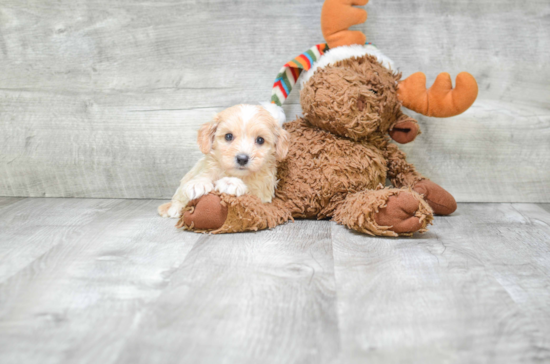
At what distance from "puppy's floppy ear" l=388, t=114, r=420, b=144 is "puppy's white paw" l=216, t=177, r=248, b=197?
549mm

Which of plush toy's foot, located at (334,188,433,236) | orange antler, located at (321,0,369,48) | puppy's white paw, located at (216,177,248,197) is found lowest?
plush toy's foot, located at (334,188,433,236)

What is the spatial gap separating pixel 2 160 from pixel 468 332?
1.82 meters

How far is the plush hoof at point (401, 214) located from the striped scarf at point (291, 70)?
0.53 meters

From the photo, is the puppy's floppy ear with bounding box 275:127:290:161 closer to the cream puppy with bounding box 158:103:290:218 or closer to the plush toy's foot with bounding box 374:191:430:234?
the cream puppy with bounding box 158:103:290:218

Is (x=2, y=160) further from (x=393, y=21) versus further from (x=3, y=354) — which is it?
(x=393, y=21)

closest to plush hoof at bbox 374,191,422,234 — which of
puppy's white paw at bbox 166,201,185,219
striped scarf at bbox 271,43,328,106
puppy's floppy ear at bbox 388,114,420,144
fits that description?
puppy's floppy ear at bbox 388,114,420,144

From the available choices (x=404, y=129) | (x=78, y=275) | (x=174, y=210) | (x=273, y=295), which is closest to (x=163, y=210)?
(x=174, y=210)

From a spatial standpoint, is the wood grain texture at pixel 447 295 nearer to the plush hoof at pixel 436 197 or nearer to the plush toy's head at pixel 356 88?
the plush hoof at pixel 436 197

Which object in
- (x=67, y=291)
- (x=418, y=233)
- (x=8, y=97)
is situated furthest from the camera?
(x=8, y=97)

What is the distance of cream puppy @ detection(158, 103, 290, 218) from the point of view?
4.23 feet

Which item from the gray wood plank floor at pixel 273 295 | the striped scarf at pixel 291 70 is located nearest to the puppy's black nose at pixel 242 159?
the gray wood plank floor at pixel 273 295

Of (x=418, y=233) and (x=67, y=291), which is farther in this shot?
(x=418, y=233)

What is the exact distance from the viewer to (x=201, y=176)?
1378 millimetres

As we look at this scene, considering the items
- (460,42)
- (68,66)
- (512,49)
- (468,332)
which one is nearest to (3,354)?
(468,332)
